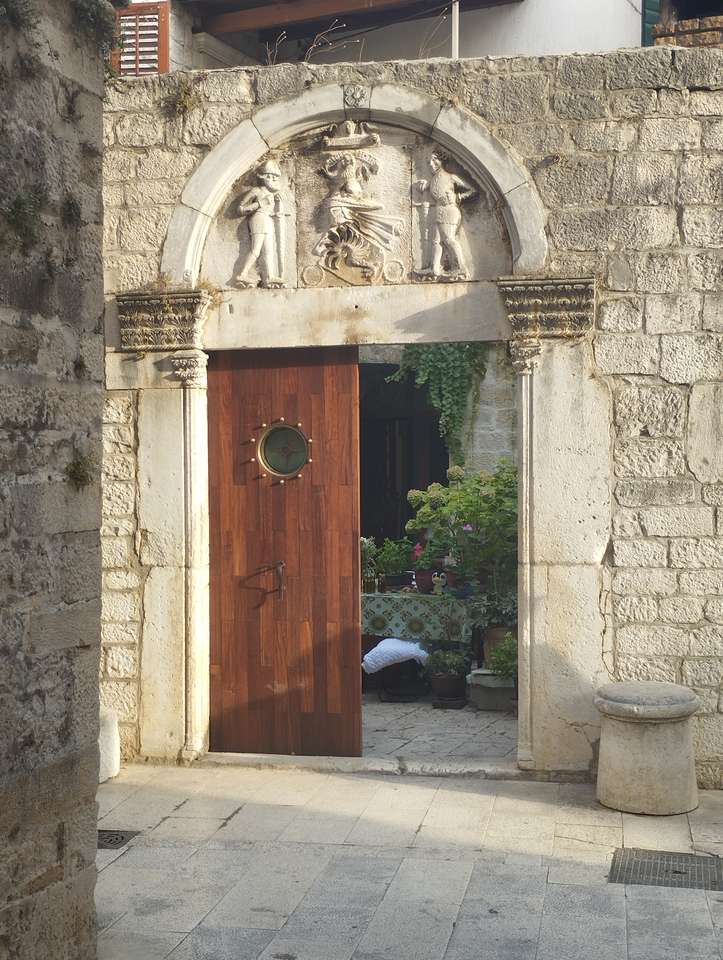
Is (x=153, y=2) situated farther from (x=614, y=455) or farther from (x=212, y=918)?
(x=212, y=918)

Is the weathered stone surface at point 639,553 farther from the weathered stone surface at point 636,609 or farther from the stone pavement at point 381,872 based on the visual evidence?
the stone pavement at point 381,872

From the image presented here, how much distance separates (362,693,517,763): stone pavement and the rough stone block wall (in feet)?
4.60

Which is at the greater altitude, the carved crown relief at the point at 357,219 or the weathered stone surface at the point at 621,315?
the carved crown relief at the point at 357,219

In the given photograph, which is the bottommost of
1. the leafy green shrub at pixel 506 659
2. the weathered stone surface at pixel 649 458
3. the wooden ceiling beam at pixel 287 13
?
the leafy green shrub at pixel 506 659

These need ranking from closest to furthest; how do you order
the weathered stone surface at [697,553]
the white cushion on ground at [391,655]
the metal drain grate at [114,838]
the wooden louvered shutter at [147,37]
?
1. the metal drain grate at [114,838]
2. the weathered stone surface at [697,553]
3. the white cushion on ground at [391,655]
4. the wooden louvered shutter at [147,37]

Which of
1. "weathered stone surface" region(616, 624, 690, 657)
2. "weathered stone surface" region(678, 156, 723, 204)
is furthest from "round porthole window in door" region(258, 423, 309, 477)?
"weathered stone surface" region(678, 156, 723, 204)

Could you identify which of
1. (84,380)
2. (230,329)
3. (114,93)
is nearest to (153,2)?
(114,93)

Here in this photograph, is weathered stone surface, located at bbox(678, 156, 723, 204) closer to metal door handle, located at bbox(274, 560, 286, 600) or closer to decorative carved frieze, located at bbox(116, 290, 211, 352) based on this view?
decorative carved frieze, located at bbox(116, 290, 211, 352)

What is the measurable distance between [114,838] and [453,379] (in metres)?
6.63

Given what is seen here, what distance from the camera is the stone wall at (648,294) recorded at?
647cm

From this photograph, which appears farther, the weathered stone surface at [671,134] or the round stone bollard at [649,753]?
the weathered stone surface at [671,134]

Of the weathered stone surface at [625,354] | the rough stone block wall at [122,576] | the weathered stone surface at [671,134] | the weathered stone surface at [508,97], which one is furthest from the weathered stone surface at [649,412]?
the rough stone block wall at [122,576]

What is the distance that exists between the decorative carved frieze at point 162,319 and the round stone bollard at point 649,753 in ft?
9.72

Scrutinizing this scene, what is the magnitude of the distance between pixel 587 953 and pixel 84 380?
260cm
